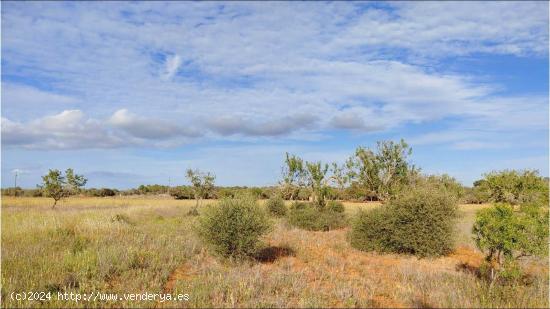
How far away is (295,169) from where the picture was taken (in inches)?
1247

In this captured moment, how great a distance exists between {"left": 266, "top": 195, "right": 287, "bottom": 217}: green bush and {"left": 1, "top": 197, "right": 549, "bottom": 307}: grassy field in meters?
13.6

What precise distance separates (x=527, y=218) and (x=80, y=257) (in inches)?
468

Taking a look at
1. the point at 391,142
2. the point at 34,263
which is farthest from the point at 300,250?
the point at 391,142

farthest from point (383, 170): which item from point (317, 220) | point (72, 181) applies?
point (72, 181)

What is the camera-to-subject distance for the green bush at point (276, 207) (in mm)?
30298

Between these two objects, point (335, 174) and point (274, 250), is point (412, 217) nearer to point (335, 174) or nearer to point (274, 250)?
point (274, 250)

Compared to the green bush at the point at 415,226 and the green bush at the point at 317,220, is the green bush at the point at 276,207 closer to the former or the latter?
the green bush at the point at 317,220

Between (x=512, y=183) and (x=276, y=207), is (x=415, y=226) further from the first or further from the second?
(x=512, y=183)

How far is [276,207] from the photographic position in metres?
30.5

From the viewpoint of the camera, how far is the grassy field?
8641mm

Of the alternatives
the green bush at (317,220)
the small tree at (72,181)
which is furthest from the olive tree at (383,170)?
the small tree at (72,181)

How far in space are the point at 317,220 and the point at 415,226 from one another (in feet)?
28.4

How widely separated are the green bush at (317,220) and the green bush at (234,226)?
34.0ft

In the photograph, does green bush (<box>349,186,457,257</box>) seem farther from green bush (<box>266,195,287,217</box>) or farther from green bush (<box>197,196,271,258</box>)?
green bush (<box>266,195,287,217</box>)
